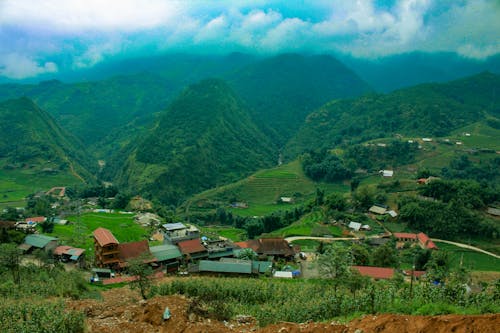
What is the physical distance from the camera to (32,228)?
44156mm

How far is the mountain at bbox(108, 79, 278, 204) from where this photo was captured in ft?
351

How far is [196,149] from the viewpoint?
119750 mm

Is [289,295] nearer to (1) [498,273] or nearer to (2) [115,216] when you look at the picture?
(1) [498,273]

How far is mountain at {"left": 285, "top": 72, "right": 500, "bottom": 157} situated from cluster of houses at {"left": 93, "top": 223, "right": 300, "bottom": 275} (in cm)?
8774

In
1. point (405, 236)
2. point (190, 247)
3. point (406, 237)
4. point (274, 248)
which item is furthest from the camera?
point (405, 236)

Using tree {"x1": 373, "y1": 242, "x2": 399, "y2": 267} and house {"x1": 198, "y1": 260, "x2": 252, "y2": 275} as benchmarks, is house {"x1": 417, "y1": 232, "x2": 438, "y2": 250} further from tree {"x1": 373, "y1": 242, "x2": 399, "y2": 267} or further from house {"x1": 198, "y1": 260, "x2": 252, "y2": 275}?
house {"x1": 198, "y1": 260, "x2": 252, "y2": 275}

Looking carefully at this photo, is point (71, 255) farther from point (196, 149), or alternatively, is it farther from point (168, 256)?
point (196, 149)

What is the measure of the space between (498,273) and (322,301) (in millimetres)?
29049

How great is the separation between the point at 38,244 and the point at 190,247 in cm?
1507

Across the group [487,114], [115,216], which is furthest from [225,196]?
[487,114]

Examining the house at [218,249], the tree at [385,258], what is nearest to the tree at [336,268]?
the tree at [385,258]

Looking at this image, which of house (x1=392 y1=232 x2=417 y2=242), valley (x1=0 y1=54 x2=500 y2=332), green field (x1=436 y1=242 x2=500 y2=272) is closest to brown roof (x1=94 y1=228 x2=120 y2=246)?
valley (x1=0 y1=54 x2=500 y2=332)

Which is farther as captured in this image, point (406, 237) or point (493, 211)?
point (493, 211)

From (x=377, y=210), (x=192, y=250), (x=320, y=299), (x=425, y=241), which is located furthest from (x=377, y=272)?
(x=377, y=210)
